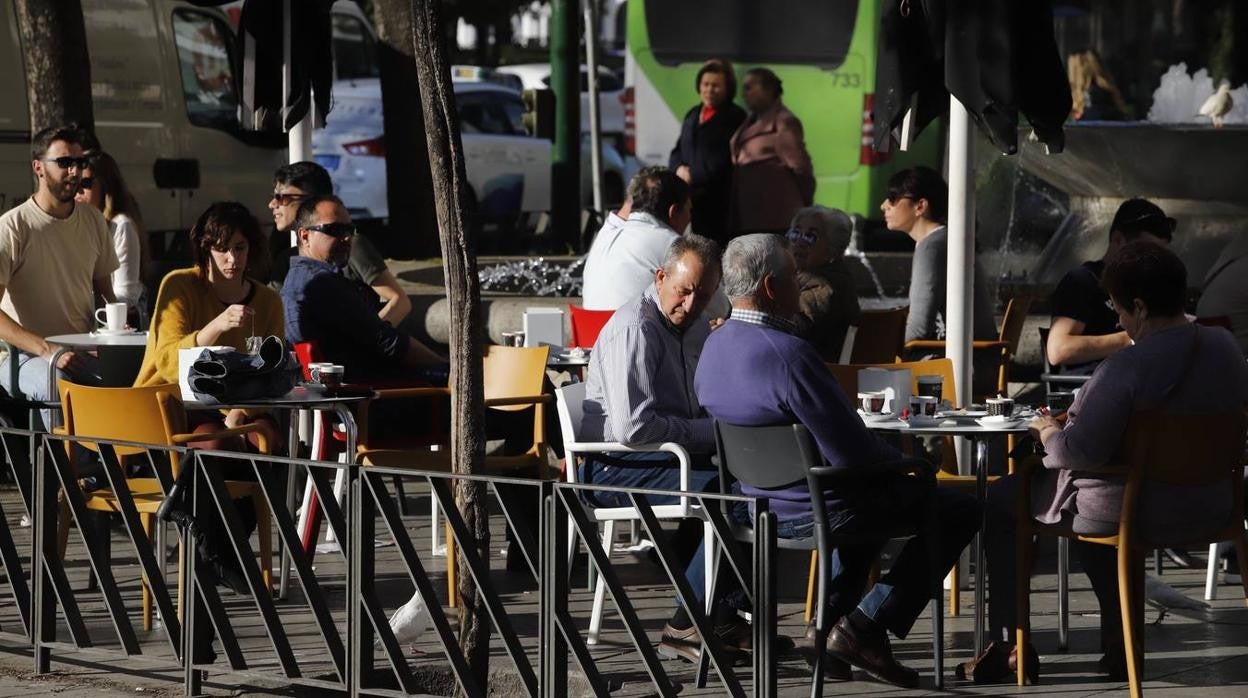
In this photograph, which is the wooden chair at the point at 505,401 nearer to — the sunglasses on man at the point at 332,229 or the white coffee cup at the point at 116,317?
the sunglasses on man at the point at 332,229

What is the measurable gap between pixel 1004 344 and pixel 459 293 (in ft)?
12.8

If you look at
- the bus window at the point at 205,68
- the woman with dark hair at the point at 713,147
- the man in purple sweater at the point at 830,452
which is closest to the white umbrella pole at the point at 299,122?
the man in purple sweater at the point at 830,452

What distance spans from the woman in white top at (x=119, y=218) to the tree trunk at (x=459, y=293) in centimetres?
481

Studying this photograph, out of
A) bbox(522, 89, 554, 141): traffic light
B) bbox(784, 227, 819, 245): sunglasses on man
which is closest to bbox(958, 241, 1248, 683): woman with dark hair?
bbox(784, 227, 819, 245): sunglasses on man

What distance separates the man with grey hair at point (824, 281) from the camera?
892 centimetres

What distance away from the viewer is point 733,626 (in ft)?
22.5

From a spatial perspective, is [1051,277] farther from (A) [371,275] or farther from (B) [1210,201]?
(A) [371,275]

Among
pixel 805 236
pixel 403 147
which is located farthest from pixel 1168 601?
pixel 403 147

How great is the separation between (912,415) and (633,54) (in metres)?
12.9

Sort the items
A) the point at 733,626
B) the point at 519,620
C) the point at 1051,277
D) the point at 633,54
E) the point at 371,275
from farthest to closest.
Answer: the point at 633,54
the point at 1051,277
the point at 371,275
the point at 519,620
the point at 733,626

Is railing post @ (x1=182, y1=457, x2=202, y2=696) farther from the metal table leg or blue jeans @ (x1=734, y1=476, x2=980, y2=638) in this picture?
the metal table leg

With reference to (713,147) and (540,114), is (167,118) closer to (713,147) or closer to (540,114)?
(713,147)

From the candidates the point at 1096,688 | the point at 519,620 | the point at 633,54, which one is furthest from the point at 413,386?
the point at 633,54

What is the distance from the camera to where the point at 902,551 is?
6.55m
